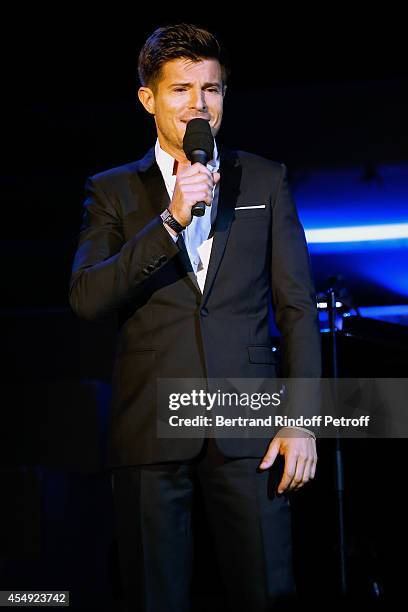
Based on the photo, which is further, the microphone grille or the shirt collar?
the shirt collar

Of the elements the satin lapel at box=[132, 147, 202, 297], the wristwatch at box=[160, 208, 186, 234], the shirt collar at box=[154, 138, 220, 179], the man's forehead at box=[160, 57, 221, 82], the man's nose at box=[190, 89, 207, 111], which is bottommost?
the wristwatch at box=[160, 208, 186, 234]

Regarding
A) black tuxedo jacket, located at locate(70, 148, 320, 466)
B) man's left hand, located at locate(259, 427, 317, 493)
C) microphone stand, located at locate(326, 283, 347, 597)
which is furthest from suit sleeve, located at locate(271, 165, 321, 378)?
microphone stand, located at locate(326, 283, 347, 597)

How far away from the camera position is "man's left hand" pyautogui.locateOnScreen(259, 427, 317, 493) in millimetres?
1458

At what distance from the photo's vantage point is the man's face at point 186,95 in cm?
160

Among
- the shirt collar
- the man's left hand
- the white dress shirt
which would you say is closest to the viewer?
the man's left hand

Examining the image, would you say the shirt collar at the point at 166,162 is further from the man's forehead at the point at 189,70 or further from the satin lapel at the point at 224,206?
the man's forehead at the point at 189,70

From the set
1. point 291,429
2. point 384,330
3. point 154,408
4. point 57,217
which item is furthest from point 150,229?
point 57,217

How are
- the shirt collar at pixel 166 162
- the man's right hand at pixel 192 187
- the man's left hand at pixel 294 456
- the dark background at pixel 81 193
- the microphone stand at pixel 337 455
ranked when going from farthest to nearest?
the dark background at pixel 81 193
the microphone stand at pixel 337 455
the shirt collar at pixel 166 162
the man's left hand at pixel 294 456
the man's right hand at pixel 192 187

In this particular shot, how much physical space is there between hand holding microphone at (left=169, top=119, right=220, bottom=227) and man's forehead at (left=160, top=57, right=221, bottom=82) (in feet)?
0.60

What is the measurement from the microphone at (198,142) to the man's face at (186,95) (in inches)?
3.8

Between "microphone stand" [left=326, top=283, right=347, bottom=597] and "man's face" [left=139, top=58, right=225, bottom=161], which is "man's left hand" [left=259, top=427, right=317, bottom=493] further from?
"microphone stand" [left=326, top=283, right=347, bottom=597]

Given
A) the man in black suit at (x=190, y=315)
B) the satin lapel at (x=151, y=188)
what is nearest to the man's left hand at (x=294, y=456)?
the man in black suit at (x=190, y=315)

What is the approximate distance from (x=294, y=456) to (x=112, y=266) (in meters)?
0.47

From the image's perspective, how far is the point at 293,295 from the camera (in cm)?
157
